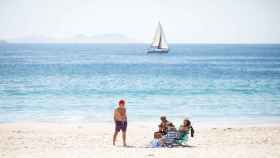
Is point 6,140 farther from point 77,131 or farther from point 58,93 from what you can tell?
point 58,93

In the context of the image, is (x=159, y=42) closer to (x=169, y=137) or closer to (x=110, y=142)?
(x=110, y=142)

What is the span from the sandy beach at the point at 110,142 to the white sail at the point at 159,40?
87385 mm

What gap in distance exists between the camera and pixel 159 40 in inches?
4424

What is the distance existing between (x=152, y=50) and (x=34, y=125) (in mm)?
102962

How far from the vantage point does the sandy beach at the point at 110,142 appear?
14242mm

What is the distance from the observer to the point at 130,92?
39.4 meters

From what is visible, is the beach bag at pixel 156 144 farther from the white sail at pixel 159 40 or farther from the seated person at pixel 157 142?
the white sail at pixel 159 40

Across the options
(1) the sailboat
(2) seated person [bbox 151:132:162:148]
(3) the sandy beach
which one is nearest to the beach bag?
(2) seated person [bbox 151:132:162:148]

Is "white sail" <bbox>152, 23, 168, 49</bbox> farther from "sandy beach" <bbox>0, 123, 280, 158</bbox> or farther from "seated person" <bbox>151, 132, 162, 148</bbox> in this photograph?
"seated person" <bbox>151, 132, 162, 148</bbox>

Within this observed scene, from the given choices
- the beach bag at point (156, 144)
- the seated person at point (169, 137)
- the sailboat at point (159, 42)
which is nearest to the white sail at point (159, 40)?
the sailboat at point (159, 42)

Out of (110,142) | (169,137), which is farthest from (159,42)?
(169,137)

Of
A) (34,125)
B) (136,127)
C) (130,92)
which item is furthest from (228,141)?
(130,92)

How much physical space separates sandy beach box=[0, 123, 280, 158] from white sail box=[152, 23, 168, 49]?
87.4 metres

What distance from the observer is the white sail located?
10875 centimetres
